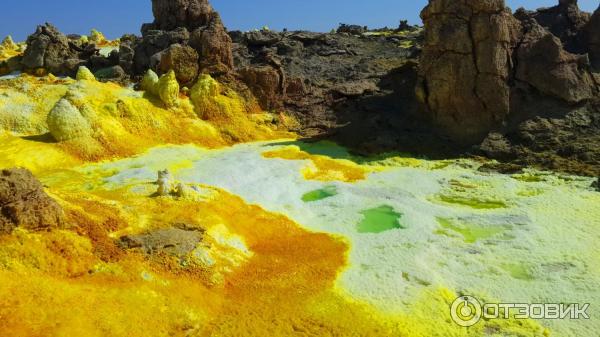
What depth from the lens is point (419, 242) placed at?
16.8 m

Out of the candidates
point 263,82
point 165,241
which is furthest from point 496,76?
point 165,241

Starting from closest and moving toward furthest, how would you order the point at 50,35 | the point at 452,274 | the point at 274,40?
1. the point at 452,274
2. the point at 50,35
3. the point at 274,40

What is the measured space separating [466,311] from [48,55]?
4287cm

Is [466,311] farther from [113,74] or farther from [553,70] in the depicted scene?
[113,74]

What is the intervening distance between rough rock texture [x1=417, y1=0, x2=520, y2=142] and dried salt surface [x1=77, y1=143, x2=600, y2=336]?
393 centimetres

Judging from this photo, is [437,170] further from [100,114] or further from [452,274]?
[100,114]

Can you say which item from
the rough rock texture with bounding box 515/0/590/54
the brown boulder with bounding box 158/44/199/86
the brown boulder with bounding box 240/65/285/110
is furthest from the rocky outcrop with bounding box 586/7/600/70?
the brown boulder with bounding box 158/44/199/86

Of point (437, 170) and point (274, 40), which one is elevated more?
point (274, 40)

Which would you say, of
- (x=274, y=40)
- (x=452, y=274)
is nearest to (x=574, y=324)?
(x=452, y=274)

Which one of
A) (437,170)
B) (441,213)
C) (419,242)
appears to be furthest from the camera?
(437,170)

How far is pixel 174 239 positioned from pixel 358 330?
657 cm

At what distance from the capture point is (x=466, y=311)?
42.3 ft

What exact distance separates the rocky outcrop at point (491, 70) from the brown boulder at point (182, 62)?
624 inches

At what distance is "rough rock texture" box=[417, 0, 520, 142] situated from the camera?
2720 centimetres
